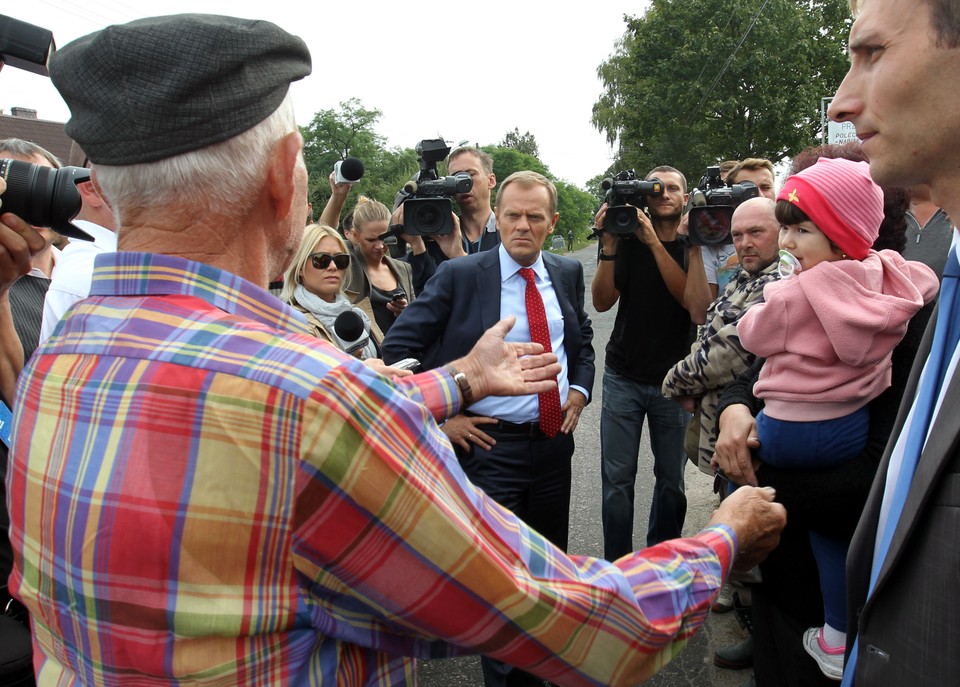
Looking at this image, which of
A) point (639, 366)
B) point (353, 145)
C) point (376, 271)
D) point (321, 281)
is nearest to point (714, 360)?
point (639, 366)

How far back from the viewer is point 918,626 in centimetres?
108

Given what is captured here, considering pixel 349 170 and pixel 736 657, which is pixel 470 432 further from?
pixel 349 170

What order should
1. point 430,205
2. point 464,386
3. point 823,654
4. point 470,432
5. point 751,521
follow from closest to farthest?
point 751,521 < point 464,386 < point 823,654 < point 470,432 < point 430,205

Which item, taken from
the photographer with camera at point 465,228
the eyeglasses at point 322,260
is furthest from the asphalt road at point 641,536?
the eyeglasses at point 322,260

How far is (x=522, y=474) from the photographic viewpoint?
3023 mm

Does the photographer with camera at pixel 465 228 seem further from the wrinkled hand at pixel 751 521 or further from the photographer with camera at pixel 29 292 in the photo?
the wrinkled hand at pixel 751 521

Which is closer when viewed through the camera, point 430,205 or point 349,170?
point 430,205

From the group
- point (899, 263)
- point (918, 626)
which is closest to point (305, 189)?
point (918, 626)

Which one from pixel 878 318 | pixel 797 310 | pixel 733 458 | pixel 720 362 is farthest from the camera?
pixel 720 362

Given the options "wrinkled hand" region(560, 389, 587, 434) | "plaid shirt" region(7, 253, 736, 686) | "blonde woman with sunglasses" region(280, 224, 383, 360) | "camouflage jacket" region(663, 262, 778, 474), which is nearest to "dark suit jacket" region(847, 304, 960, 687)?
"plaid shirt" region(7, 253, 736, 686)

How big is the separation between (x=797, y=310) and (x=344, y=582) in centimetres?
162

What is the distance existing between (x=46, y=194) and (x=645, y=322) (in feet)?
9.86

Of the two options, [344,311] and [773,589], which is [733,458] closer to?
[773,589]

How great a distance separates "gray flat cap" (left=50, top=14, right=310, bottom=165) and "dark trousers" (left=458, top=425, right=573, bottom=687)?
7.09 feet
